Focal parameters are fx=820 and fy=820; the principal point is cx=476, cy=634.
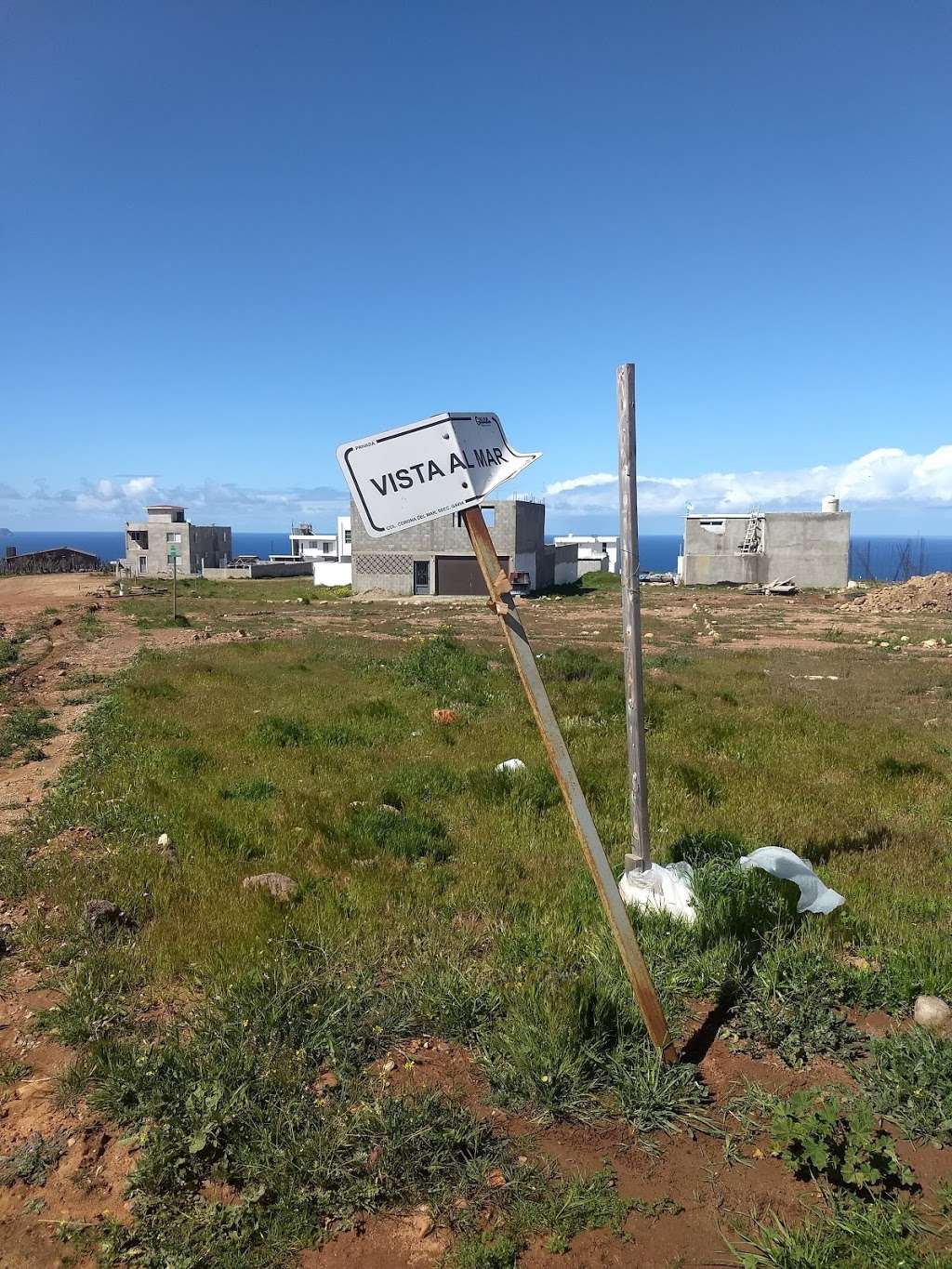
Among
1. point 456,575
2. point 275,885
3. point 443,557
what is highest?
point 443,557

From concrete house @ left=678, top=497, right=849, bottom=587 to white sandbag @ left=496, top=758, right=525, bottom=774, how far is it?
48.8 m

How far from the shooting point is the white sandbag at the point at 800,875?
4.81m

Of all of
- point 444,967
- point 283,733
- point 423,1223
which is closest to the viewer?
point 423,1223

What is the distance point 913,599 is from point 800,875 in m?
38.0

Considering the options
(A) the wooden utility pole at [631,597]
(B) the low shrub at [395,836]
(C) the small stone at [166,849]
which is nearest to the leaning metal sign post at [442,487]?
(A) the wooden utility pole at [631,597]

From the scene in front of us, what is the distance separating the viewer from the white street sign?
126 inches

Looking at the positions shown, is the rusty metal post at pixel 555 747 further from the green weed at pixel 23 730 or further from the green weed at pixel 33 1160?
the green weed at pixel 23 730

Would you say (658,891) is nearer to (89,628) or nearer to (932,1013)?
(932,1013)

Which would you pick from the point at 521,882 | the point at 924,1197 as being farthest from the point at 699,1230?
the point at 521,882

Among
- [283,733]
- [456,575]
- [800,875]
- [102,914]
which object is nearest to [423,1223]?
[102,914]

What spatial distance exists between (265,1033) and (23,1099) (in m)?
1.00

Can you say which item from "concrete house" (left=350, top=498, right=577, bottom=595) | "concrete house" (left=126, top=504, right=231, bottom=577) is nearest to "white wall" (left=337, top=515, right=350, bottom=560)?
"concrete house" (left=126, top=504, right=231, bottom=577)

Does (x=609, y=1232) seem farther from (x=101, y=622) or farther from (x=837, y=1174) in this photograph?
(x=101, y=622)

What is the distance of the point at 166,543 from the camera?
71625mm
